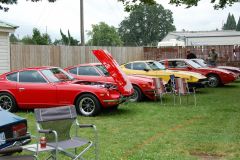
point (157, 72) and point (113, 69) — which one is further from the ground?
point (113, 69)

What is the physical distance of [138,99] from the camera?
15.8 m

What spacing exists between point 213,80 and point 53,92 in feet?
37.0

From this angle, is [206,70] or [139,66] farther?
[206,70]

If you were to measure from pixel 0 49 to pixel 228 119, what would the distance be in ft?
36.8

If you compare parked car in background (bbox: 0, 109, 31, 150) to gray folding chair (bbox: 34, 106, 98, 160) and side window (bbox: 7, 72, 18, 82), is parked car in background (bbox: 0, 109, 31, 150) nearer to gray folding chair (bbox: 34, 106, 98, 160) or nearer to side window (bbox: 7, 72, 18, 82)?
gray folding chair (bbox: 34, 106, 98, 160)

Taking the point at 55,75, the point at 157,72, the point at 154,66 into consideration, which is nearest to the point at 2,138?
the point at 55,75

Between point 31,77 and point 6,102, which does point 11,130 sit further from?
point 6,102

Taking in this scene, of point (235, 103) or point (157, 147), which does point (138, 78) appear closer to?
point (235, 103)

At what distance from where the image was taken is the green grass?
316 inches

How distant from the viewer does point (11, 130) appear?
6242mm

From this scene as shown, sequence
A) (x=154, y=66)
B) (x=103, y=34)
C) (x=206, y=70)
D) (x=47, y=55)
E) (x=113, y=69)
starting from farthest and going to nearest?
(x=103, y=34), (x=206, y=70), (x=47, y=55), (x=154, y=66), (x=113, y=69)

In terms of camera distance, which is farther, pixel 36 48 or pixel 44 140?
pixel 36 48

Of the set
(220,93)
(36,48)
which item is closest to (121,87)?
(220,93)

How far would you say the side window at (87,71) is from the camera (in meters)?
15.8
